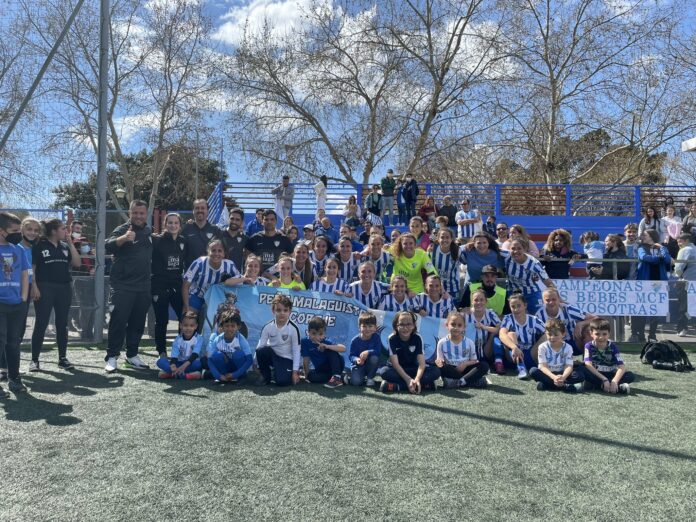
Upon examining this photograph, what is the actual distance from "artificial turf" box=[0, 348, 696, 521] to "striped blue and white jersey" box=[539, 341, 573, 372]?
439 millimetres

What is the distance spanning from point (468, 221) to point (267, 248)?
7.86m

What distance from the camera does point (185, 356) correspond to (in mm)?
6902

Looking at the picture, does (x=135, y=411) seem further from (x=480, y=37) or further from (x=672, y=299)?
(x=480, y=37)

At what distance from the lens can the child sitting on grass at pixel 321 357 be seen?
21.8ft

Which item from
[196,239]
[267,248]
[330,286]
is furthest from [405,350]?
[196,239]

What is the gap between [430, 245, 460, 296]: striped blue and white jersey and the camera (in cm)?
836

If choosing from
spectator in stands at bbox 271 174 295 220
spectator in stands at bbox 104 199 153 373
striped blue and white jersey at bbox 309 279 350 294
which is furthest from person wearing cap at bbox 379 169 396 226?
spectator in stands at bbox 104 199 153 373

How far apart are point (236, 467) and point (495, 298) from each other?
511 centimetres

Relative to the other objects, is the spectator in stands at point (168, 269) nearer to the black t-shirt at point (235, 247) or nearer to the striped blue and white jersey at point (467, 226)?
the black t-shirt at point (235, 247)

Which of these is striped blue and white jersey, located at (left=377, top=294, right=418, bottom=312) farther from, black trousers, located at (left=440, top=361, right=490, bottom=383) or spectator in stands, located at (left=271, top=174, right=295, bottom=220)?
spectator in stands, located at (left=271, top=174, right=295, bottom=220)

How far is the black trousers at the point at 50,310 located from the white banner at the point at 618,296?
710 cm

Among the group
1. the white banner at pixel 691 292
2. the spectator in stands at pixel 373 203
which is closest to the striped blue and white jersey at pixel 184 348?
the white banner at pixel 691 292

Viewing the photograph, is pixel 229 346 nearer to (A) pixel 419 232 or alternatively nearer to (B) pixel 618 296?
(A) pixel 419 232

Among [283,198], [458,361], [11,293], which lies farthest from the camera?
[283,198]
